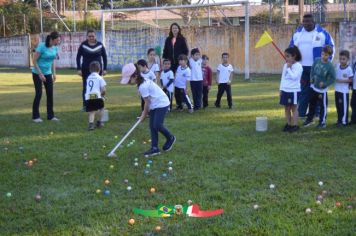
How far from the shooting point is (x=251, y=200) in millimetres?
4930

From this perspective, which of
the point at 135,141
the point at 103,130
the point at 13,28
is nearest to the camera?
the point at 135,141

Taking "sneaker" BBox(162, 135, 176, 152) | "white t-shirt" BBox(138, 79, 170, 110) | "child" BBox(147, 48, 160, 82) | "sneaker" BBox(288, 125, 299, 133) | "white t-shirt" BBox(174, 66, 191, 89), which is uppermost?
"child" BBox(147, 48, 160, 82)

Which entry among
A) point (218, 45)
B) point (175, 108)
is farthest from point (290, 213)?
point (218, 45)

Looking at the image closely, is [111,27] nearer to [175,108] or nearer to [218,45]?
[218,45]

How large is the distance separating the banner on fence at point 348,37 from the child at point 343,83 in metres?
10.8

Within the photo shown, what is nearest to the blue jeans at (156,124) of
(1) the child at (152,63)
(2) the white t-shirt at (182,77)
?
(1) the child at (152,63)

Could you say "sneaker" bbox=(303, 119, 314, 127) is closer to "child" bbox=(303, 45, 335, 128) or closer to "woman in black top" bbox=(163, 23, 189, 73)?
"child" bbox=(303, 45, 335, 128)

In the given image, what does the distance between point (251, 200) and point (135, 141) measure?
337cm

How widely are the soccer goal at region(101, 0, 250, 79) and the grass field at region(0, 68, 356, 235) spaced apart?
38.6 ft

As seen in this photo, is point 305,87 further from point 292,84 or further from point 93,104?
point 93,104

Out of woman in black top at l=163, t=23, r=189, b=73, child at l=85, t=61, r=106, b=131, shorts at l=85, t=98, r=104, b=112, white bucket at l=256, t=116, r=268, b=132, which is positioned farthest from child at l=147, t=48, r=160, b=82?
white bucket at l=256, t=116, r=268, b=132

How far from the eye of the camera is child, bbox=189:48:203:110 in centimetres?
1101

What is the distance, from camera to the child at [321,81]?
841 cm

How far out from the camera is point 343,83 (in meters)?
8.63
